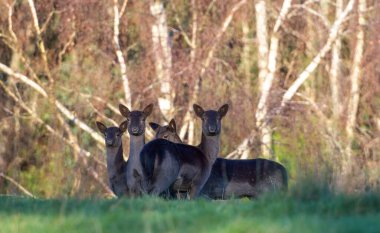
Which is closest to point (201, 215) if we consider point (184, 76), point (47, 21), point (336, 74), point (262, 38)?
point (184, 76)

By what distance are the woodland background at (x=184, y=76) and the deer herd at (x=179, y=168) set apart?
32.8ft

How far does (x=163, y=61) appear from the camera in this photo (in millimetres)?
29125

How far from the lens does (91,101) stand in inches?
1199

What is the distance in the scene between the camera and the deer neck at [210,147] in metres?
15.7

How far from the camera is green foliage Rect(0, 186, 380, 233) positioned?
850cm

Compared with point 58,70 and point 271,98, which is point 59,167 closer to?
point 58,70

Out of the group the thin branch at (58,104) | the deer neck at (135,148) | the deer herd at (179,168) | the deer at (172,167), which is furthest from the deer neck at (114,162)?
the thin branch at (58,104)

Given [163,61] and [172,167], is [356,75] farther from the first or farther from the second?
[172,167]

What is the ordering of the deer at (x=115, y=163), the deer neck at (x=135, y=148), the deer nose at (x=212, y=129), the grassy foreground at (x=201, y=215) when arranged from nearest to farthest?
the grassy foreground at (x=201, y=215) → the deer neck at (x=135, y=148) → the deer at (x=115, y=163) → the deer nose at (x=212, y=129)

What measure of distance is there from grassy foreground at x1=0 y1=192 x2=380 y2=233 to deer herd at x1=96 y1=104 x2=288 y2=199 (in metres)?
2.56

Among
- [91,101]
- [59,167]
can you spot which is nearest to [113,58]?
[91,101]

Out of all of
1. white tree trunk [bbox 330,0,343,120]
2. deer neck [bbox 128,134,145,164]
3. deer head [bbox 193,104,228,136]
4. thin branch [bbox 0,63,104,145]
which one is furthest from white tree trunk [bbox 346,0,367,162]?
deer neck [bbox 128,134,145,164]

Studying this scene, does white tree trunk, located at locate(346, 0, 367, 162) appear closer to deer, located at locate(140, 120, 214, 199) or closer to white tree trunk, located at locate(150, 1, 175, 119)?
white tree trunk, located at locate(150, 1, 175, 119)

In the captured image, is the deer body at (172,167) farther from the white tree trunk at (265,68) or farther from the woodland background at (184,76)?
the white tree trunk at (265,68)
